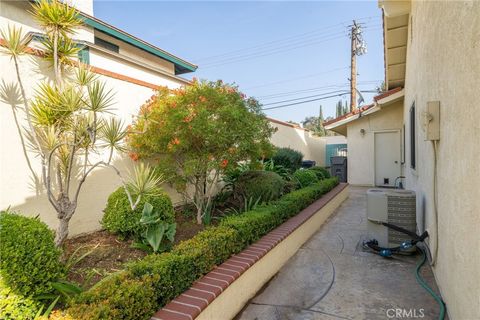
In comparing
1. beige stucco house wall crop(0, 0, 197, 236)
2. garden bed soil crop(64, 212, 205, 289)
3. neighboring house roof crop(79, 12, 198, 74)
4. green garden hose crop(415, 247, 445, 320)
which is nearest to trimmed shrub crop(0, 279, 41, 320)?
garden bed soil crop(64, 212, 205, 289)

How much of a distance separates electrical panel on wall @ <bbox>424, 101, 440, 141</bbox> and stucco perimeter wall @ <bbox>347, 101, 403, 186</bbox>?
30.6ft

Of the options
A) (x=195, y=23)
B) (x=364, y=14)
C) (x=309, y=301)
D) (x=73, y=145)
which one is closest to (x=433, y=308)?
(x=309, y=301)

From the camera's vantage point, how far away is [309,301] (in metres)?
3.10

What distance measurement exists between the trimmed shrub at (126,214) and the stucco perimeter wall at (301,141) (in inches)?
287

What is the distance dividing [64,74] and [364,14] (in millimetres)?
18446

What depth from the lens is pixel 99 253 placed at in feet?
10.9

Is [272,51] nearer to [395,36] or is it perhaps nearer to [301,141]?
[301,141]

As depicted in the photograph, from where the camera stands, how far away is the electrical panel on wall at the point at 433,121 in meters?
2.98

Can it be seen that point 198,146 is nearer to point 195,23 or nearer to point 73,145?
point 73,145

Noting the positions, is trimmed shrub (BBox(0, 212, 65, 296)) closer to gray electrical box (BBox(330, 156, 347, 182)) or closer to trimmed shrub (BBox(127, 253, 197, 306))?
trimmed shrub (BBox(127, 253, 197, 306))

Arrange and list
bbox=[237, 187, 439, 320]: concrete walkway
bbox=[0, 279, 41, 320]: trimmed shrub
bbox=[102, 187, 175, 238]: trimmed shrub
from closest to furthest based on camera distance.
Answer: bbox=[0, 279, 41, 320]: trimmed shrub → bbox=[237, 187, 439, 320]: concrete walkway → bbox=[102, 187, 175, 238]: trimmed shrub

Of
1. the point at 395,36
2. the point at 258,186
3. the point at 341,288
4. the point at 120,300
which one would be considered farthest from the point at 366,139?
the point at 120,300

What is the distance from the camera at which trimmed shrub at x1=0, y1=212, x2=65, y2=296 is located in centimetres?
203

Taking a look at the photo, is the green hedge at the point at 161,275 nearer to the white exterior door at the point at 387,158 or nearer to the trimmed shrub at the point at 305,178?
the trimmed shrub at the point at 305,178
